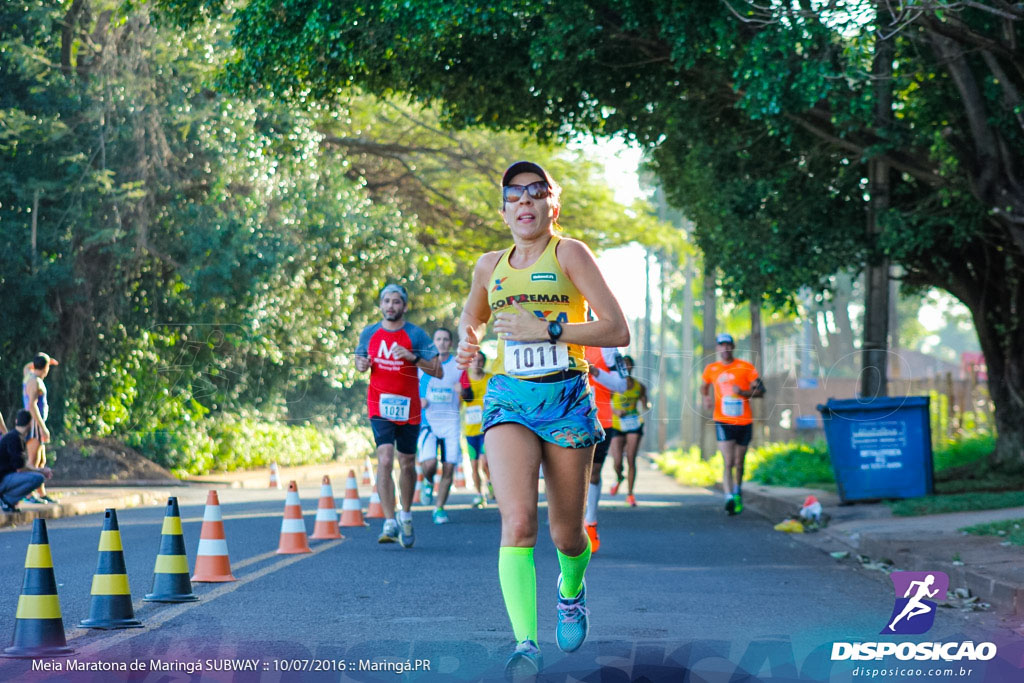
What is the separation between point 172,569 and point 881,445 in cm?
923

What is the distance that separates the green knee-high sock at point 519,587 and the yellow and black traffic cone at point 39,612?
1993mm

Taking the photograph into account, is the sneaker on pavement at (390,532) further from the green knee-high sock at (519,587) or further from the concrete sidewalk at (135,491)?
the green knee-high sock at (519,587)

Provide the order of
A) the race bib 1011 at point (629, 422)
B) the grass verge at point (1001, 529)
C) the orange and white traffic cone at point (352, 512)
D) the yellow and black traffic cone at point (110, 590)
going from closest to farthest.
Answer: the yellow and black traffic cone at point (110, 590) → the grass verge at point (1001, 529) → the orange and white traffic cone at point (352, 512) → the race bib 1011 at point (629, 422)

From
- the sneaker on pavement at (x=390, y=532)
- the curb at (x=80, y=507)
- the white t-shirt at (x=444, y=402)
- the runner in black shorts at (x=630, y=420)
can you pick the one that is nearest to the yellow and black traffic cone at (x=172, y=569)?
the sneaker on pavement at (x=390, y=532)

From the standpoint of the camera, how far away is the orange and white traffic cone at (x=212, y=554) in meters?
8.97

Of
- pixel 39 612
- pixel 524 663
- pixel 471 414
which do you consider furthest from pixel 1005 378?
pixel 39 612

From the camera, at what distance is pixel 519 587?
217 inches

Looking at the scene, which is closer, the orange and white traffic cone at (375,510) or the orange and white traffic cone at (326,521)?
the orange and white traffic cone at (326,521)

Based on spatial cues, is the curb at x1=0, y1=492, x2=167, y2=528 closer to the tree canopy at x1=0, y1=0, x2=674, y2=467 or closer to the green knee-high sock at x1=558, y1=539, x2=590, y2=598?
the tree canopy at x1=0, y1=0, x2=674, y2=467

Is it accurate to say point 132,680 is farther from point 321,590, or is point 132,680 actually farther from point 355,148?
point 355,148

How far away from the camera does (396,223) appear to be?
2705 centimetres

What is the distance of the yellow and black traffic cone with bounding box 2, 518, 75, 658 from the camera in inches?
237

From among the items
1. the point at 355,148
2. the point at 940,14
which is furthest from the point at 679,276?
the point at 940,14

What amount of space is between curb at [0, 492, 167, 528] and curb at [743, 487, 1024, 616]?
707cm
